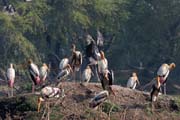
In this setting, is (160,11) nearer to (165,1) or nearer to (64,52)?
(165,1)

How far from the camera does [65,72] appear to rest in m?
19.9

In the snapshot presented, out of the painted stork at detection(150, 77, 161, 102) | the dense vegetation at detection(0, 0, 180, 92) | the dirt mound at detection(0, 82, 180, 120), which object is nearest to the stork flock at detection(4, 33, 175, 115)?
the painted stork at detection(150, 77, 161, 102)

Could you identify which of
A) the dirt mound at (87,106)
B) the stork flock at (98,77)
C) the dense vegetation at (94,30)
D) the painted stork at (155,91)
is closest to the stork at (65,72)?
the stork flock at (98,77)

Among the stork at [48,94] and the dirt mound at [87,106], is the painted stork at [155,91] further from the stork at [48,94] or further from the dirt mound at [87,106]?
the stork at [48,94]

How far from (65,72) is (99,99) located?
253 centimetres

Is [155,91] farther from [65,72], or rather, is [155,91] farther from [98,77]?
[65,72]

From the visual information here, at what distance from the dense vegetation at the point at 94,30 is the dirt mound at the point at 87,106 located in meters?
16.8

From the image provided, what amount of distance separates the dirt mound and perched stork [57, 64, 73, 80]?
1.69 ft

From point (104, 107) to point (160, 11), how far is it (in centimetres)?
2072

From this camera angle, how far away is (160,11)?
1521 inches

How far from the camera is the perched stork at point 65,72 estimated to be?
19.8 m

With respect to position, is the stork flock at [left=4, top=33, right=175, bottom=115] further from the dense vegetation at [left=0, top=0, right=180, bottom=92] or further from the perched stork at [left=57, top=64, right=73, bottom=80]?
the dense vegetation at [left=0, top=0, right=180, bottom=92]

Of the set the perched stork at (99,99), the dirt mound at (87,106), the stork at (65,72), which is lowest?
the dirt mound at (87,106)

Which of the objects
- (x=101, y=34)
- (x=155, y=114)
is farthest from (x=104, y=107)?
(x=101, y=34)
